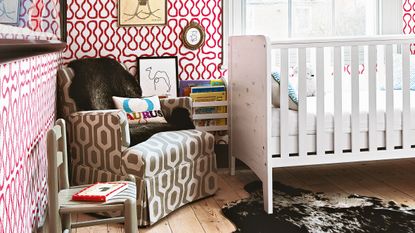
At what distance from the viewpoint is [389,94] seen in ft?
9.93

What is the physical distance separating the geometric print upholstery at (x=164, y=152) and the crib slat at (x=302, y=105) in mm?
547

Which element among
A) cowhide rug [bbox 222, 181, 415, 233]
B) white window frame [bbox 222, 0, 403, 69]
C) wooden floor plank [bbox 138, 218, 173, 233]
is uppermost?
white window frame [bbox 222, 0, 403, 69]

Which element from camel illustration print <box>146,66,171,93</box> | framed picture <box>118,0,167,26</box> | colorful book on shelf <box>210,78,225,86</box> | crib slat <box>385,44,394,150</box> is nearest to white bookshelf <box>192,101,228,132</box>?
colorful book on shelf <box>210,78,225,86</box>

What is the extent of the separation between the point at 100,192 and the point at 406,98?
192 cm

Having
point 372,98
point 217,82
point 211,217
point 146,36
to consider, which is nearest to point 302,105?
point 372,98

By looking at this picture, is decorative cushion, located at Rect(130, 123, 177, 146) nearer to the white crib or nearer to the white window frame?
the white crib

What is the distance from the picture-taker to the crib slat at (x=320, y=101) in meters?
2.90

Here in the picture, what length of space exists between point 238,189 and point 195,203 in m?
0.37

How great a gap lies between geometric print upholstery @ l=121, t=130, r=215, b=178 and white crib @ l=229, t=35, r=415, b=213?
1.04 feet

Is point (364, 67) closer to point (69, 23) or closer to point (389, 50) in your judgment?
point (389, 50)

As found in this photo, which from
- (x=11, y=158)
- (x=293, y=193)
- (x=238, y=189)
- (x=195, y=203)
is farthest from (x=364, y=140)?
(x=11, y=158)

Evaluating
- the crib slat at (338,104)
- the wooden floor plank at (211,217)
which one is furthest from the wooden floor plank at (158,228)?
the crib slat at (338,104)

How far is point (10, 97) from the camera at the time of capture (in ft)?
5.14

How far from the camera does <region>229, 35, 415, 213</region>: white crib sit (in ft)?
9.41
